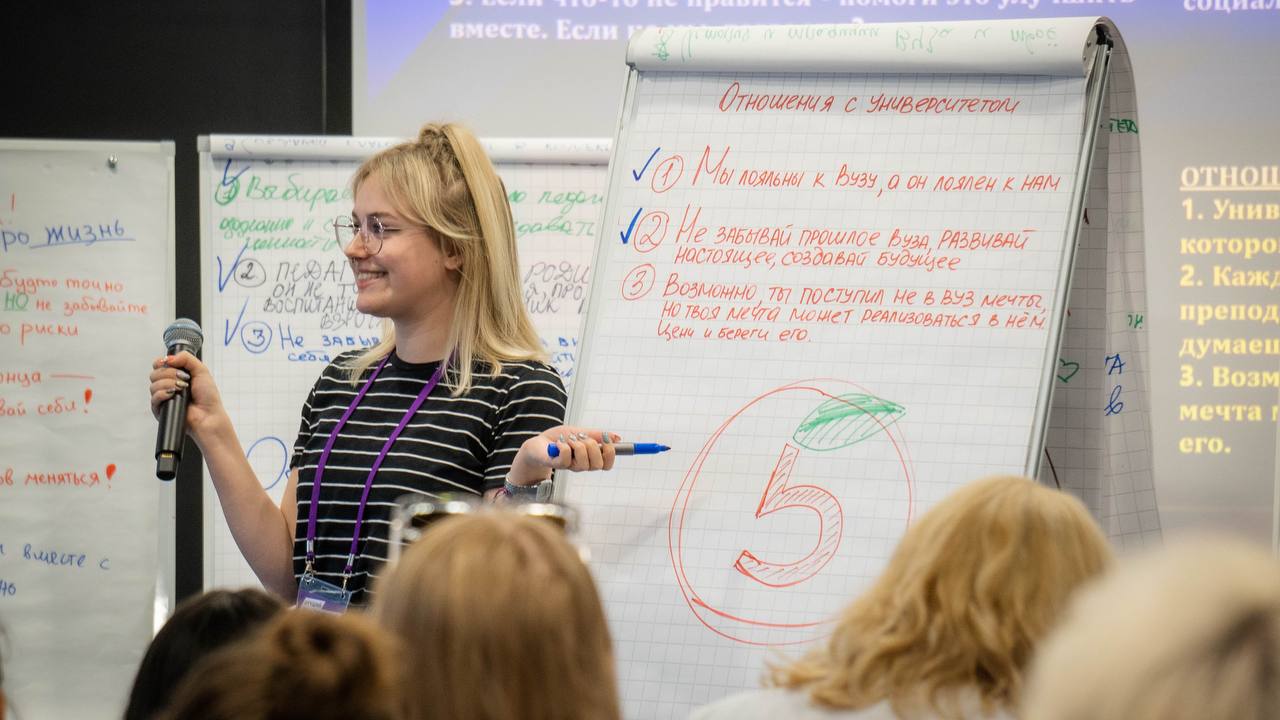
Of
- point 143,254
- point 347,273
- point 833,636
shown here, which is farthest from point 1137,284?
point 143,254

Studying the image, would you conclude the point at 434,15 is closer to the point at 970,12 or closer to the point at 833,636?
the point at 970,12

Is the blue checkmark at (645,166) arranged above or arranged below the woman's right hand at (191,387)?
above

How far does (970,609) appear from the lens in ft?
4.33

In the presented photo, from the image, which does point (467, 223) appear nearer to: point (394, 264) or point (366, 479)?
point (394, 264)

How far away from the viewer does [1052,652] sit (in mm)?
797

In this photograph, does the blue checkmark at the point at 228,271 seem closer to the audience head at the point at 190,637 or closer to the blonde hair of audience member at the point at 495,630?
the audience head at the point at 190,637

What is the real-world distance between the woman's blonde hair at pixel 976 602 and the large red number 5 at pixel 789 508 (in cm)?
69

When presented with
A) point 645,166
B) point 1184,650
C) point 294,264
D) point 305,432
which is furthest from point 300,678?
point 294,264

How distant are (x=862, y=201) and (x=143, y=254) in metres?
2.27

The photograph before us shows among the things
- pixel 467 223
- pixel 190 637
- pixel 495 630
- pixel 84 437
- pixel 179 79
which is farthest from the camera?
pixel 179 79

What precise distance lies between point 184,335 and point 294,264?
1.15m

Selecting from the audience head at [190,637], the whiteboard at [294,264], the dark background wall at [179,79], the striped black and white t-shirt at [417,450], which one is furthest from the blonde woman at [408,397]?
the dark background wall at [179,79]

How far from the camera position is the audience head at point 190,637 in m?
1.43

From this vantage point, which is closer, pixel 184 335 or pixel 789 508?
pixel 789 508
